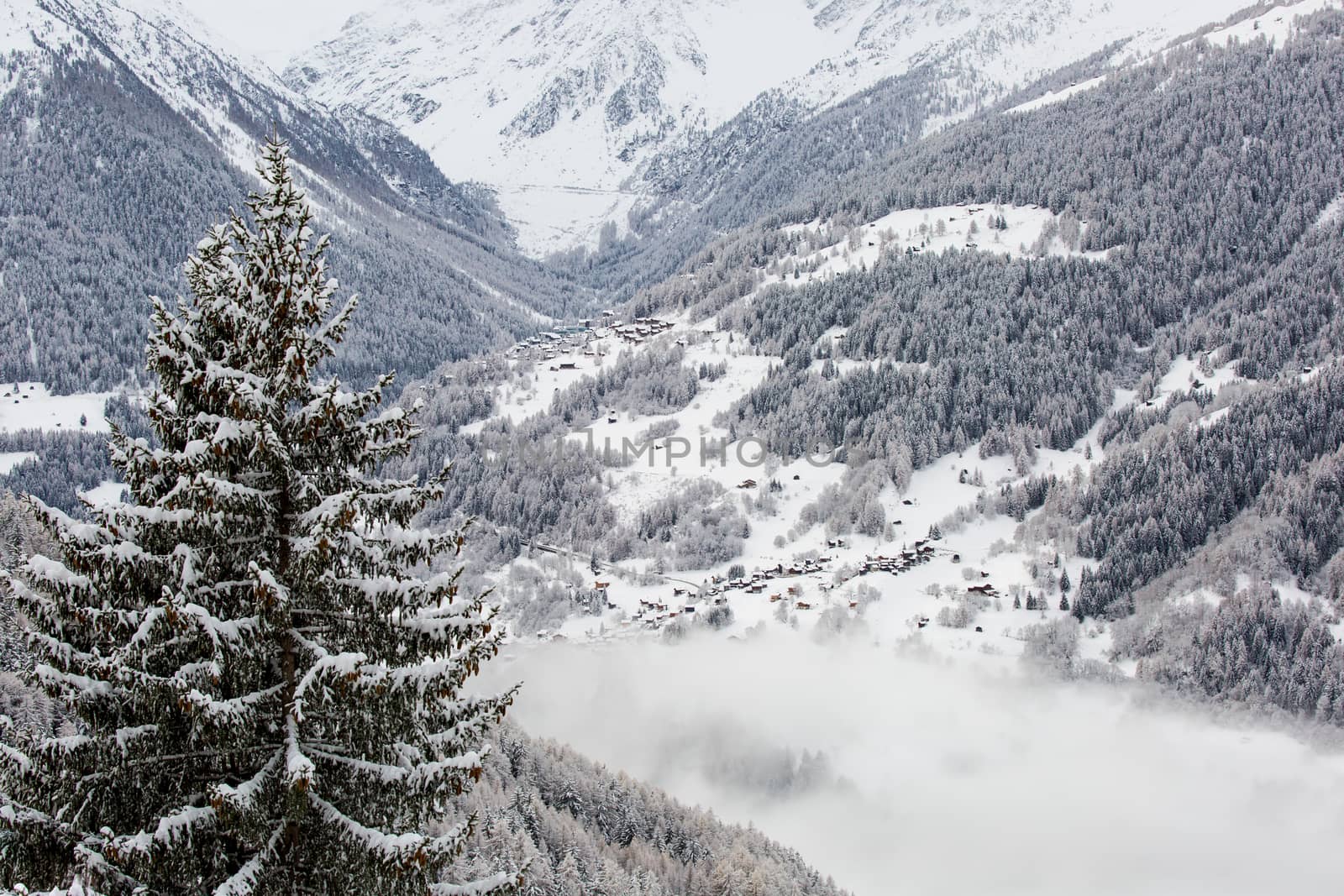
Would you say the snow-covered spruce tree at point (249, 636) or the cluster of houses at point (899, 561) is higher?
the snow-covered spruce tree at point (249, 636)

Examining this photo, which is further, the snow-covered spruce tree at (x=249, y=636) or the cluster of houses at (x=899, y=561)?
the cluster of houses at (x=899, y=561)

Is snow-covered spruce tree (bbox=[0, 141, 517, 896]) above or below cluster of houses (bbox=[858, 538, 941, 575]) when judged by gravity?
above

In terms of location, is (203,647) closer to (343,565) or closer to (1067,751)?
(343,565)

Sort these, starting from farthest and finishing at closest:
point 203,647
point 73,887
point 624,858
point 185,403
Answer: point 624,858
point 185,403
point 203,647
point 73,887

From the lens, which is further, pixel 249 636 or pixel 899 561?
pixel 899 561

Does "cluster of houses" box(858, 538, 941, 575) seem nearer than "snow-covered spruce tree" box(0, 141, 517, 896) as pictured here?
No

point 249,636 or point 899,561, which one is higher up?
point 249,636

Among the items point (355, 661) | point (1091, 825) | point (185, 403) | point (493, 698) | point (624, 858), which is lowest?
point (1091, 825)

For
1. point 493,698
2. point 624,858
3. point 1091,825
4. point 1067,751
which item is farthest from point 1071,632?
point 493,698
